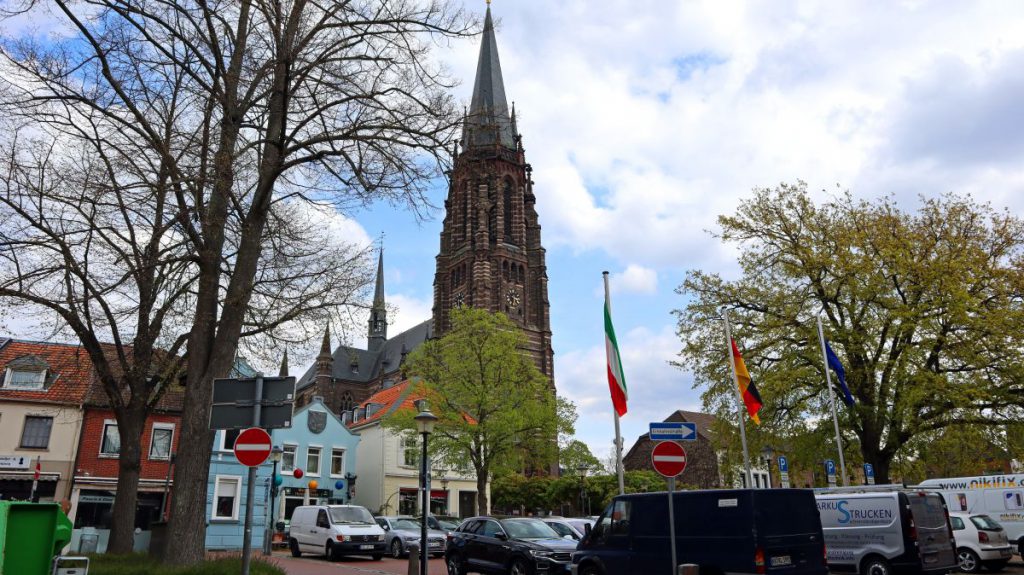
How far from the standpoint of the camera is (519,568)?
1538cm

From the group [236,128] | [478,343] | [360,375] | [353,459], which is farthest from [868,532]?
[360,375]

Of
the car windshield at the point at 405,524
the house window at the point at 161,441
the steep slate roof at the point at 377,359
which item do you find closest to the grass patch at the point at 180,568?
the car windshield at the point at 405,524

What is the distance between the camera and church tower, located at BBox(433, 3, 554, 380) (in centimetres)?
7800

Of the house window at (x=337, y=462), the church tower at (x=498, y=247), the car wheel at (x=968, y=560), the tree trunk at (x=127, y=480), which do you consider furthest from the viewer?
the church tower at (x=498, y=247)

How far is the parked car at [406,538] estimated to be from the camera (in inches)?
976

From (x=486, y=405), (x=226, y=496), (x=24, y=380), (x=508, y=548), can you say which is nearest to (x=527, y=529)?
(x=508, y=548)

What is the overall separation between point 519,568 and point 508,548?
512 mm

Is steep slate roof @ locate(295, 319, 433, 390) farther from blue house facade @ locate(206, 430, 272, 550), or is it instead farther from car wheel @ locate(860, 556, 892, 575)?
car wheel @ locate(860, 556, 892, 575)

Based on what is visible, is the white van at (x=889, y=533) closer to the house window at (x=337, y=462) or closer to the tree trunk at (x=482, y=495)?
the tree trunk at (x=482, y=495)

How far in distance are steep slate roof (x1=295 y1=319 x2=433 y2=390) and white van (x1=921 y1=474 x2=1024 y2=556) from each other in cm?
7391

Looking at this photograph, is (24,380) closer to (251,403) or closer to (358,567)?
(358,567)

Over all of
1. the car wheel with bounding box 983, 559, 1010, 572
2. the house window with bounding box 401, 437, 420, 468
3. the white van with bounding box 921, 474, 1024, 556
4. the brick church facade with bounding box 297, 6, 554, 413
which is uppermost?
the brick church facade with bounding box 297, 6, 554, 413

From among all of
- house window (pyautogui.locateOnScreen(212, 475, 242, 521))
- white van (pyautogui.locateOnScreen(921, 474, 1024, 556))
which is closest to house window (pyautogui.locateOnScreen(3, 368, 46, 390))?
house window (pyautogui.locateOnScreen(212, 475, 242, 521))

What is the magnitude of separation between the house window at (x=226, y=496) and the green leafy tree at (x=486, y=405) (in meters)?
8.44
